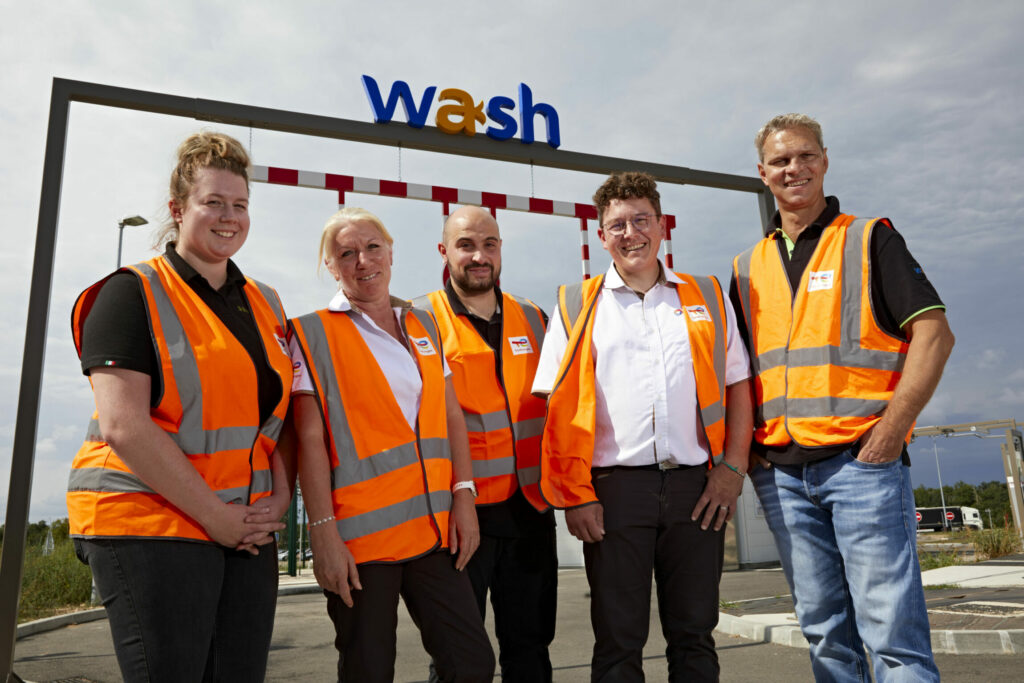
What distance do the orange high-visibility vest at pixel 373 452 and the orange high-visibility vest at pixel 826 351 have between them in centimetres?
142

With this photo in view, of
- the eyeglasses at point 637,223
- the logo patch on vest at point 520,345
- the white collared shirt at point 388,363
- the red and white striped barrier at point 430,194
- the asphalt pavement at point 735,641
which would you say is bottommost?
the asphalt pavement at point 735,641

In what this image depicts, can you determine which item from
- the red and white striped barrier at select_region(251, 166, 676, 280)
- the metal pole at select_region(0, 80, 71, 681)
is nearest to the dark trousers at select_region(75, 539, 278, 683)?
the metal pole at select_region(0, 80, 71, 681)

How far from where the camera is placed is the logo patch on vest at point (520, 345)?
3795 mm

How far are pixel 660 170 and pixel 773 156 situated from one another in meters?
5.74

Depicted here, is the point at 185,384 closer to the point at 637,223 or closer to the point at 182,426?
the point at 182,426

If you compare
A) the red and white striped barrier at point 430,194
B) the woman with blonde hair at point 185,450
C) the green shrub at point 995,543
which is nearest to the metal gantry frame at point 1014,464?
the green shrub at point 995,543

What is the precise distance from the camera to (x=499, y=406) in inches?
143

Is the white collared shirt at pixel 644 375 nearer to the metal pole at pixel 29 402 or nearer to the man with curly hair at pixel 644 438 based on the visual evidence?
the man with curly hair at pixel 644 438

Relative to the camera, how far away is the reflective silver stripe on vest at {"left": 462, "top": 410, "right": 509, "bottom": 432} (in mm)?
3586

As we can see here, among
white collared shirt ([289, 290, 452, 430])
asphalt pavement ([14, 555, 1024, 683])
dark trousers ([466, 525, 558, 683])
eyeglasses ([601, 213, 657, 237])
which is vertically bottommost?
asphalt pavement ([14, 555, 1024, 683])

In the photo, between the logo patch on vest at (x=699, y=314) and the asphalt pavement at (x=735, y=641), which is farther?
the asphalt pavement at (x=735, y=641)

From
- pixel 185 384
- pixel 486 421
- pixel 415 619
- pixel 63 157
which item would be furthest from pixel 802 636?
pixel 63 157

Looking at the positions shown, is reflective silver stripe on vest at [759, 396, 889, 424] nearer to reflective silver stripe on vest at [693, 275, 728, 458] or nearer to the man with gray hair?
the man with gray hair

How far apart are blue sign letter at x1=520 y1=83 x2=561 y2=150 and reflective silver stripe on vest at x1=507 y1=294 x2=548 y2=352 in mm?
5123
